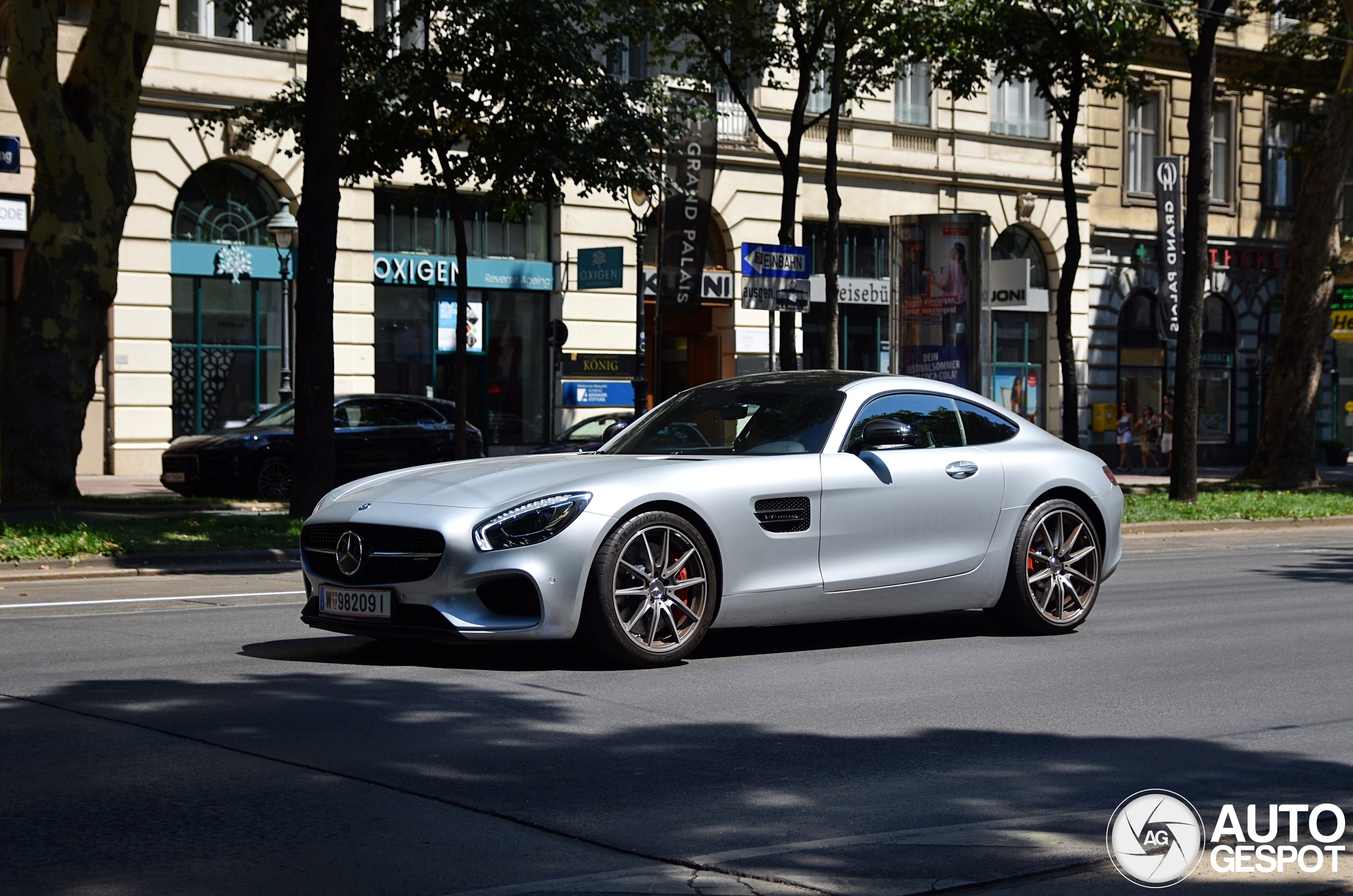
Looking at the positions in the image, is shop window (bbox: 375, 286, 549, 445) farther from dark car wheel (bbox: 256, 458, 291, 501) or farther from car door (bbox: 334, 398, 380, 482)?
dark car wheel (bbox: 256, 458, 291, 501)

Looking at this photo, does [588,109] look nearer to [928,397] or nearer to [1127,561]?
[1127,561]

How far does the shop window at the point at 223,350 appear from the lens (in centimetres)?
2827

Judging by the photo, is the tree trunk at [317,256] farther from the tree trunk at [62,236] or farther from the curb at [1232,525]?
the curb at [1232,525]

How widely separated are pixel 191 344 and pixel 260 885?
25.5 metres

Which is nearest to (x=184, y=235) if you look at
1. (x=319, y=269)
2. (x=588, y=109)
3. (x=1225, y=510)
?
(x=588, y=109)

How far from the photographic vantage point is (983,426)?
936cm

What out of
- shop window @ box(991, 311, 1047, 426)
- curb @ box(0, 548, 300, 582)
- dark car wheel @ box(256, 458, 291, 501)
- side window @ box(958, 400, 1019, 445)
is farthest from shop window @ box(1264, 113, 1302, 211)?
side window @ box(958, 400, 1019, 445)

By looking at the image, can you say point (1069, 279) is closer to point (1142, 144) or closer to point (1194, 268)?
point (1194, 268)

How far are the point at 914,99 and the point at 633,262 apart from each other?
341 inches

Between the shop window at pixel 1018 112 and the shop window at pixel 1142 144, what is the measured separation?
2.66 m

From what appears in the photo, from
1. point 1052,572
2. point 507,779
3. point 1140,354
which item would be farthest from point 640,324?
point 507,779

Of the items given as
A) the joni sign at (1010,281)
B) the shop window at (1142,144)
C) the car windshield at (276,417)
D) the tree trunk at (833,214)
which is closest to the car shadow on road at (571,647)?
the tree trunk at (833,214)

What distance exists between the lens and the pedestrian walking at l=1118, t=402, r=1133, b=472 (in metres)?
37.8

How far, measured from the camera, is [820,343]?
3612 centimetres
